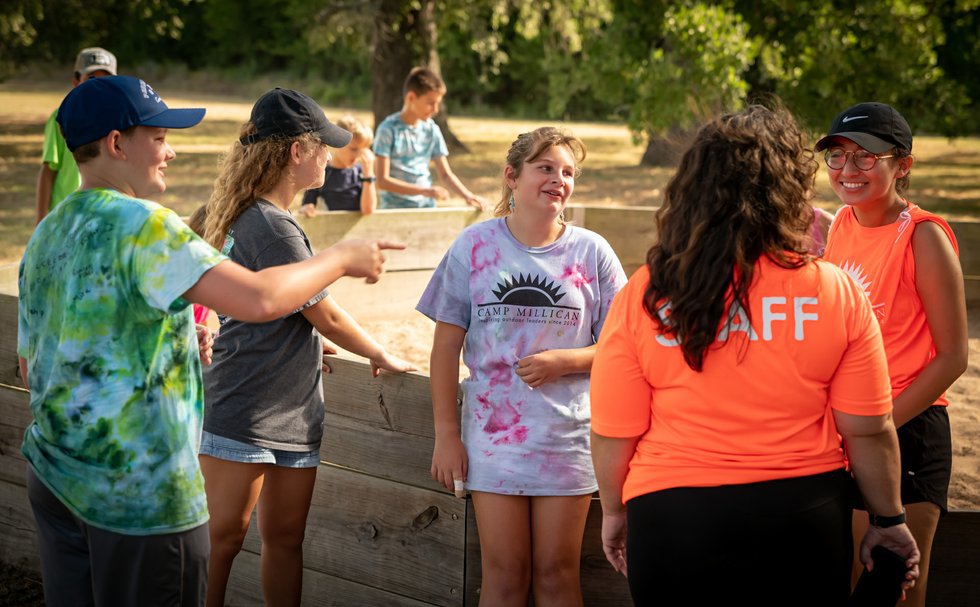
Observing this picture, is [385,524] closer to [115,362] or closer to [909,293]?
[115,362]

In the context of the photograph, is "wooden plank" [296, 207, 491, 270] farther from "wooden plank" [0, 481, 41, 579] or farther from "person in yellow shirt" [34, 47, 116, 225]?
"wooden plank" [0, 481, 41, 579]

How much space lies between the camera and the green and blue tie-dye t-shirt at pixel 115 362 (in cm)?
211

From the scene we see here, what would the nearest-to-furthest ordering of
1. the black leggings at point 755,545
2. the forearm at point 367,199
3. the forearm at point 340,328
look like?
the black leggings at point 755,545 < the forearm at point 340,328 < the forearm at point 367,199

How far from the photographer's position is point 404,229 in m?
7.11

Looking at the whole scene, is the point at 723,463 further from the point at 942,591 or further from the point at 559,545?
the point at 942,591

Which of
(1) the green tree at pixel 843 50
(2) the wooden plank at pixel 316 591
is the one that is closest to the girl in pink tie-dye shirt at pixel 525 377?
(2) the wooden plank at pixel 316 591

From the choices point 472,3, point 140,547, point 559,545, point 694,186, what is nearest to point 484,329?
point 559,545

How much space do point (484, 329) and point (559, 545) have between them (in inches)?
25.9

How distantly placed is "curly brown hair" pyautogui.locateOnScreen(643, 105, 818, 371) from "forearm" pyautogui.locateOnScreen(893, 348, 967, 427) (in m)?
0.88

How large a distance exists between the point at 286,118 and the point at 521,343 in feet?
3.23

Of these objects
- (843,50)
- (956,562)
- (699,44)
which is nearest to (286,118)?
(956,562)

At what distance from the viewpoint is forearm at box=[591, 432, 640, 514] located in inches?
87.4

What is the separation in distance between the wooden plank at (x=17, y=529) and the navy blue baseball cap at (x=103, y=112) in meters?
2.39

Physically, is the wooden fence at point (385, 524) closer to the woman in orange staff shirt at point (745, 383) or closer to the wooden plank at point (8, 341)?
the wooden plank at point (8, 341)
